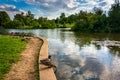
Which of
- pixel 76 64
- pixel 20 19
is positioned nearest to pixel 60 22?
pixel 20 19

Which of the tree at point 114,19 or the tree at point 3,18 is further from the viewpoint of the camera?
the tree at point 3,18

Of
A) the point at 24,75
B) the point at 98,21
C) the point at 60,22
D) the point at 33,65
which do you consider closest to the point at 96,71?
the point at 33,65

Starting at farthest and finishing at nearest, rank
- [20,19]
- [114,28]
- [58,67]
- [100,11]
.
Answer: [20,19] → [100,11] → [114,28] → [58,67]

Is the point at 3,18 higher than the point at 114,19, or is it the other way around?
the point at 3,18

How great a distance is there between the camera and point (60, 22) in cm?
9206

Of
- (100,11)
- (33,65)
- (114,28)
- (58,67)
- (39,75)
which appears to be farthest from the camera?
(100,11)

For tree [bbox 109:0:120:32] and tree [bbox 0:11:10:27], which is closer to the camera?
tree [bbox 109:0:120:32]

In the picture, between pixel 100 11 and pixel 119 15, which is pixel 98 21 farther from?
pixel 100 11

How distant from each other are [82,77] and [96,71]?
1301mm

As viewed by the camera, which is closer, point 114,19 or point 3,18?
point 114,19

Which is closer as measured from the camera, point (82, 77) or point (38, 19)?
point (82, 77)

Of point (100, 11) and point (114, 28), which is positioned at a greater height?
point (100, 11)

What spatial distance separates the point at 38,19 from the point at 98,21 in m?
38.6

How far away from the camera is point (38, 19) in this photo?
8219 cm
